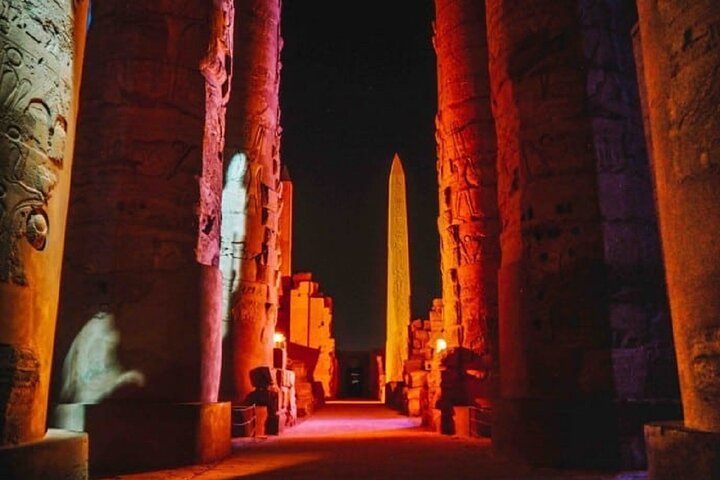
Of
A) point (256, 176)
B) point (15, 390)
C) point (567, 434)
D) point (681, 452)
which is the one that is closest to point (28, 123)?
point (15, 390)

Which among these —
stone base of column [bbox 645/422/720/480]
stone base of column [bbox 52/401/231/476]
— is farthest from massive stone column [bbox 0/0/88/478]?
stone base of column [bbox 645/422/720/480]

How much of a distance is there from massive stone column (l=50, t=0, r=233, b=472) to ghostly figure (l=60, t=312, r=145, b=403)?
0.03 feet

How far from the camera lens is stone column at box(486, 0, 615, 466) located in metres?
5.55

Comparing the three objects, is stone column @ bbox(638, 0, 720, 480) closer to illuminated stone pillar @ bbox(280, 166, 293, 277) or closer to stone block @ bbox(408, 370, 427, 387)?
stone block @ bbox(408, 370, 427, 387)

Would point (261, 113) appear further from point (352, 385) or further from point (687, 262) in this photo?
point (352, 385)

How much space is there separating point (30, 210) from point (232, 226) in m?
8.49

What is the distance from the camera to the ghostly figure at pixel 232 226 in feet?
37.3

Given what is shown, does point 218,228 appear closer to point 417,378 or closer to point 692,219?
point 692,219

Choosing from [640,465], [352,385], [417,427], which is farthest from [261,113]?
[352,385]

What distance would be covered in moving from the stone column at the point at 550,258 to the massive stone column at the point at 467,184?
187 inches

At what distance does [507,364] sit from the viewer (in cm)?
640

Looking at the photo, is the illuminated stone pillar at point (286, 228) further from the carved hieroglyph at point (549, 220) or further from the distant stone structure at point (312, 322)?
the carved hieroglyph at point (549, 220)

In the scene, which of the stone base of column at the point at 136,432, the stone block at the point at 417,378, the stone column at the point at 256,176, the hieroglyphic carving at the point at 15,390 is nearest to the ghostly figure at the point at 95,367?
the stone base of column at the point at 136,432

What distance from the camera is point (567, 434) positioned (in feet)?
17.8
